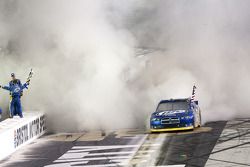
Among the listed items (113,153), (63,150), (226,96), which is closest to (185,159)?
(113,153)

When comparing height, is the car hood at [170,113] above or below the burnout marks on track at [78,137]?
above

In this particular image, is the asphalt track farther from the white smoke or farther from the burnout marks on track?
the white smoke

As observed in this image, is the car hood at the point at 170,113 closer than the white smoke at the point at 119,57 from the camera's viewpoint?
Yes

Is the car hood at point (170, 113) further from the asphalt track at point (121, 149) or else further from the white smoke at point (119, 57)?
the white smoke at point (119, 57)

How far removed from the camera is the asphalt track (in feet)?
48.7

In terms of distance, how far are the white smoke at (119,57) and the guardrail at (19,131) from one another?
1309mm

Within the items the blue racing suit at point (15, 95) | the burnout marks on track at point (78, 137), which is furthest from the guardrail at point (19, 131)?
the burnout marks on track at point (78, 137)

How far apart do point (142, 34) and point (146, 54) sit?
1.15m

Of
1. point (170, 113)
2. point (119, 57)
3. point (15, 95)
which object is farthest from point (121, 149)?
point (119, 57)

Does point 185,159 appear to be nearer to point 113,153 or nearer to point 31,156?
point 113,153

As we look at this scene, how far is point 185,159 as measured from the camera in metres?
14.4

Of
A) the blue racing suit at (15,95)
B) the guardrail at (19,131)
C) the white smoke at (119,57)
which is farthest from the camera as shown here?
the white smoke at (119,57)

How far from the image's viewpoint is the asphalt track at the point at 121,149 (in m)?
14.8

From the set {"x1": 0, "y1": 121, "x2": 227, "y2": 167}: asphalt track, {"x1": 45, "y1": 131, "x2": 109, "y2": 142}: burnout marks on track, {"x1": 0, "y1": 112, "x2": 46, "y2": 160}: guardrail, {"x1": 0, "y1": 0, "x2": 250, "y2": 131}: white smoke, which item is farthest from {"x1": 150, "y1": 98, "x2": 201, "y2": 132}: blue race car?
{"x1": 0, "y1": 112, "x2": 46, "y2": 160}: guardrail
